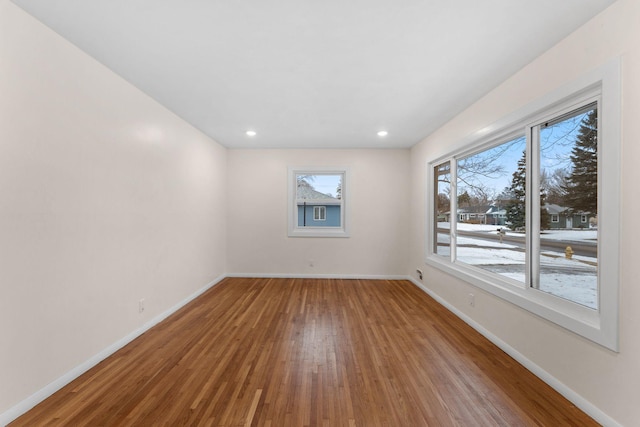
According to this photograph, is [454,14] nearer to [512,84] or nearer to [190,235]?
[512,84]

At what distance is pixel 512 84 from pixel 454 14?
1.12 m

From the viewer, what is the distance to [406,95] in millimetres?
2699

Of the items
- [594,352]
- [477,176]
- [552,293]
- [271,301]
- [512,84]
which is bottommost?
[271,301]

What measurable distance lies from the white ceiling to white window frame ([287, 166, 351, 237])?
190 centimetres

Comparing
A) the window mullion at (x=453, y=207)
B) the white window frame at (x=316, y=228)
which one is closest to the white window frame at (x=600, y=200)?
the window mullion at (x=453, y=207)

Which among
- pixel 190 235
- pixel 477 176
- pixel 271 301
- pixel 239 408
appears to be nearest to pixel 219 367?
pixel 239 408

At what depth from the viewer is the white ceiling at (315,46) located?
5.16 feet

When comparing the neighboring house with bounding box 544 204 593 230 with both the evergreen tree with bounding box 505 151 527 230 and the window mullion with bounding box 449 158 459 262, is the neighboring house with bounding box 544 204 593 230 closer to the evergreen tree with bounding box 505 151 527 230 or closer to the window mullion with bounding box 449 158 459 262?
the evergreen tree with bounding box 505 151 527 230

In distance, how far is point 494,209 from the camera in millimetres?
2789

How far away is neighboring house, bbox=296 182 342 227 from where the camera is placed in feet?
16.6

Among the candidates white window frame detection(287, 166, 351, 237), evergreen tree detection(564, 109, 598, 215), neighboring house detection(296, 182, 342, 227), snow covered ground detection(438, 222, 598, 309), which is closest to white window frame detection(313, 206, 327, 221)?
neighboring house detection(296, 182, 342, 227)

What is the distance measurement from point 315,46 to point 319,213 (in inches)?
135

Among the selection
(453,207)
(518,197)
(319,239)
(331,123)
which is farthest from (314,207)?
(518,197)

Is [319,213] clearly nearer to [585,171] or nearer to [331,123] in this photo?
[331,123]
